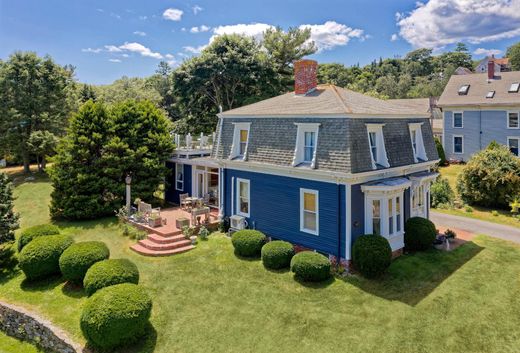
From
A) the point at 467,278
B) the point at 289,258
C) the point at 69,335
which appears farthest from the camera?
the point at 289,258

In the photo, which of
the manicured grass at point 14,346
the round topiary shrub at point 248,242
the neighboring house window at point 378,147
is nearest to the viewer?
the manicured grass at point 14,346

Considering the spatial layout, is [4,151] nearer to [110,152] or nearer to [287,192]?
[110,152]

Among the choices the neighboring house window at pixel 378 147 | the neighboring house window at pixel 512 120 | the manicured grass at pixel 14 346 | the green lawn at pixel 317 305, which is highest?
the neighboring house window at pixel 512 120

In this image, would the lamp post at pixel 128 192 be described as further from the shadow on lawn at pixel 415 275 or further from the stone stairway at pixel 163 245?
the shadow on lawn at pixel 415 275

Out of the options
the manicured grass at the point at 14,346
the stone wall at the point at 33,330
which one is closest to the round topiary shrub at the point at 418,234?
the stone wall at the point at 33,330

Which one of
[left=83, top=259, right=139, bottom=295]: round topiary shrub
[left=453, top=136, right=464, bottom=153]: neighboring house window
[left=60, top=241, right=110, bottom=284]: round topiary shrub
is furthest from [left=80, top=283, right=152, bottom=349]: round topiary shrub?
[left=453, top=136, right=464, bottom=153]: neighboring house window

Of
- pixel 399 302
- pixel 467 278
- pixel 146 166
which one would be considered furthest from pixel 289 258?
pixel 146 166

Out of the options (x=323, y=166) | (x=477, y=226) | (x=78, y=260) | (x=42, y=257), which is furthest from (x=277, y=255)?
(x=477, y=226)
